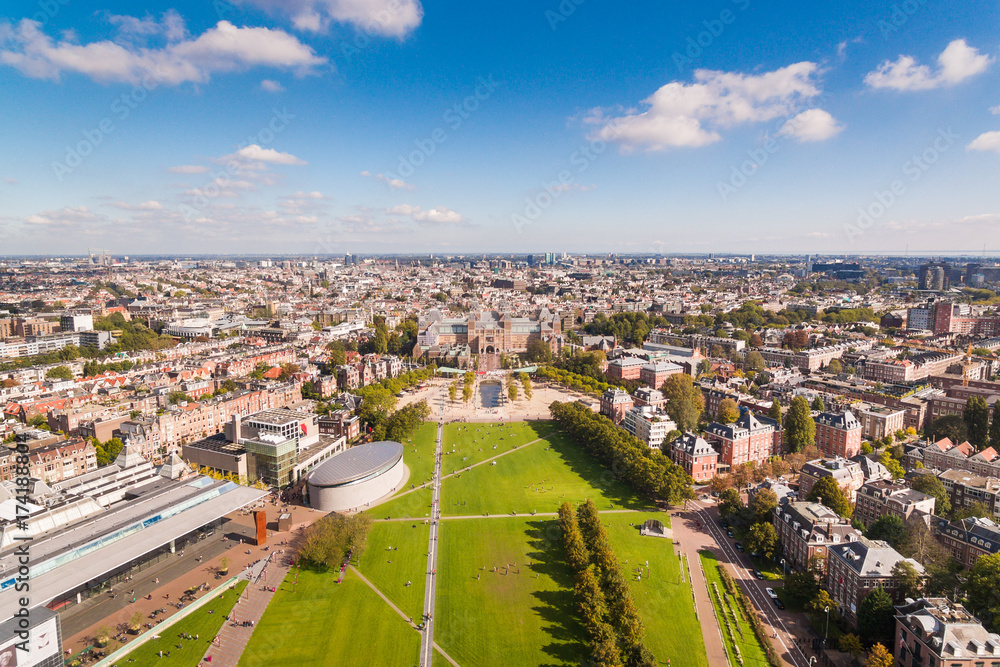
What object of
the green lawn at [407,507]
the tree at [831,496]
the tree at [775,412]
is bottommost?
the green lawn at [407,507]

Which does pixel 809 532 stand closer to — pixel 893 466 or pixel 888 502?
pixel 888 502

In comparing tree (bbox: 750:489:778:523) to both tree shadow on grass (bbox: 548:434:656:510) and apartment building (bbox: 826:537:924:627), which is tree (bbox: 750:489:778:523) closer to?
apartment building (bbox: 826:537:924:627)

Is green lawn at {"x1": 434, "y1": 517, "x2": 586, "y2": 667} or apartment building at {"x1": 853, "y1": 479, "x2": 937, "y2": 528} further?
apartment building at {"x1": 853, "y1": 479, "x2": 937, "y2": 528}

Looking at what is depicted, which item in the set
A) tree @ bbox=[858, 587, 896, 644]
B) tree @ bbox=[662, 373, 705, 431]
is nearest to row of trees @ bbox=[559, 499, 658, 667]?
tree @ bbox=[858, 587, 896, 644]

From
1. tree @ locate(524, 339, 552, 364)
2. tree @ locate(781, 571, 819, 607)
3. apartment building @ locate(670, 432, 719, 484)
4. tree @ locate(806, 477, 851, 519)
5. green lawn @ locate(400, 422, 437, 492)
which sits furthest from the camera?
tree @ locate(524, 339, 552, 364)

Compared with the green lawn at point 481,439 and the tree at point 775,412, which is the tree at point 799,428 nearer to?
the tree at point 775,412

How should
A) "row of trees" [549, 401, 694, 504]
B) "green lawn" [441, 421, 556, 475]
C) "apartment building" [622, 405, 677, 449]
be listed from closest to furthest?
"row of trees" [549, 401, 694, 504] → "green lawn" [441, 421, 556, 475] → "apartment building" [622, 405, 677, 449]

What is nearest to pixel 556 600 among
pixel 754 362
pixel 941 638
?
pixel 941 638

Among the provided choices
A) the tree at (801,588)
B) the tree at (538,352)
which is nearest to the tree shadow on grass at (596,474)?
the tree at (801,588)
